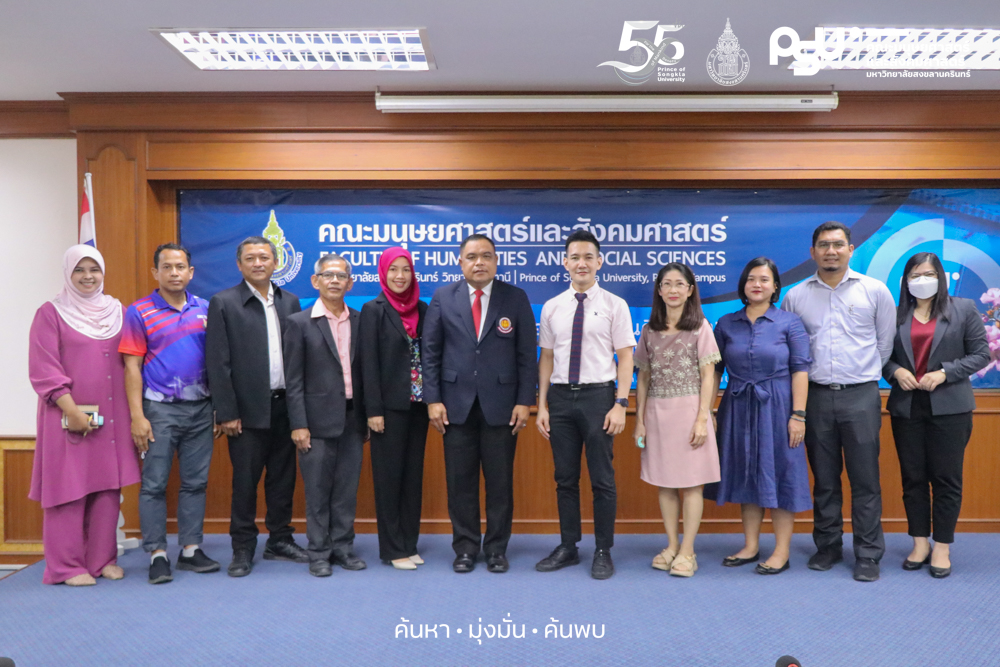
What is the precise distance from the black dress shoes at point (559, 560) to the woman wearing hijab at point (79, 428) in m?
2.11

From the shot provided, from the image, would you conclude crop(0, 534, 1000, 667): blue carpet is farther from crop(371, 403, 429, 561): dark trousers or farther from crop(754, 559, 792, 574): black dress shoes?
crop(371, 403, 429, 561): dark trousers

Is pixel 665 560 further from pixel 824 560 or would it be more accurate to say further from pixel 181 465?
pixel 181 465

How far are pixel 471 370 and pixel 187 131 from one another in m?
2.46

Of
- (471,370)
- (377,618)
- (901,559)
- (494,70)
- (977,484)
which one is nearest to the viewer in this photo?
(377,618)

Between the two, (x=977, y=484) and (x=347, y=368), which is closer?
(x=347, y=368)

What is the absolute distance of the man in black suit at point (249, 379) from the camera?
3.36 metres

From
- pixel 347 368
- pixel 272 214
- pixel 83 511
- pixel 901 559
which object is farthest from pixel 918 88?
pixel 83 511

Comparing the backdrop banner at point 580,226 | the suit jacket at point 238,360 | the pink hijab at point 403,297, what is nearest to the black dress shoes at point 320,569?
the suit jacket at point 238,360

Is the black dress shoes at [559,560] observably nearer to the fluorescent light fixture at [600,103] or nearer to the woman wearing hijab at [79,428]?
the woman wearing hijab at [79,428]

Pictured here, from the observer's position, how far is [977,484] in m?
4.21

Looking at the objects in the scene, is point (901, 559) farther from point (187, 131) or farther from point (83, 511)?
point (187, 131)

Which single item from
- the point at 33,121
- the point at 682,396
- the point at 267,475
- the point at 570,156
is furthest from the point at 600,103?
the point at 33,121

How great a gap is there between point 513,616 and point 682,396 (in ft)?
4.29

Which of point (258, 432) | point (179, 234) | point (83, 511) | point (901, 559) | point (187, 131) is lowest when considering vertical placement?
point (901, 559)
